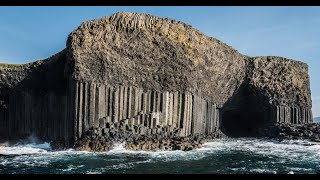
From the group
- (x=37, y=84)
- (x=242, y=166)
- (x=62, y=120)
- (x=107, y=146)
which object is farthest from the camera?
(x=37, y=84)

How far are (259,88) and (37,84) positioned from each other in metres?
23.2

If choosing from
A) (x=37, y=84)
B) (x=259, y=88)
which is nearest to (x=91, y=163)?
(x=37, y=84)

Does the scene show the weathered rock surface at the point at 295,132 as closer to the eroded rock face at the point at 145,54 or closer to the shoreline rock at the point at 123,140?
the eroded rock face at the point at 145,54

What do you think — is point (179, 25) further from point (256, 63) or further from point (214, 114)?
point (256, 63)

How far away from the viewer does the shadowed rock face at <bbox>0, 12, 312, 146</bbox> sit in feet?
102

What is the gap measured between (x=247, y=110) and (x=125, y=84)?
17829 mm

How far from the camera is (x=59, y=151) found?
2934 centimetres

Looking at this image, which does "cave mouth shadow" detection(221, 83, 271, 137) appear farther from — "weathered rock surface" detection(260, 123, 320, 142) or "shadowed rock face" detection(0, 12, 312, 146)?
"weathered rock surface" detection(260, 123, 320, 142)

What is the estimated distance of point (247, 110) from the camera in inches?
1820

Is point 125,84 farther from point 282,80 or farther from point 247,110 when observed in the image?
point 282,80

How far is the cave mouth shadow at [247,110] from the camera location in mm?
45125

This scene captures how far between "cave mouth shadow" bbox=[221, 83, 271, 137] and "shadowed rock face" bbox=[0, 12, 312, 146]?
0.70m

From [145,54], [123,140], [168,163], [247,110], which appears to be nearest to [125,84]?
[145,54]

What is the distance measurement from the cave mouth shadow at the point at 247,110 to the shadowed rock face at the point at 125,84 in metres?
0.70
